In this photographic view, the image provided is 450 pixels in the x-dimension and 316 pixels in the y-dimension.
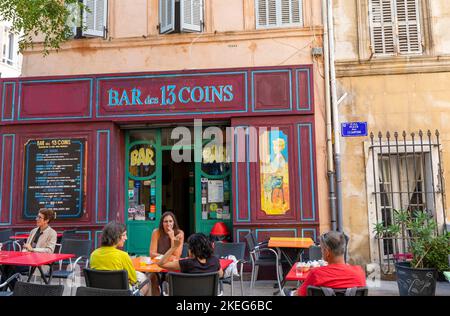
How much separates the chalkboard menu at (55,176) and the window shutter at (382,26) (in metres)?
6.28

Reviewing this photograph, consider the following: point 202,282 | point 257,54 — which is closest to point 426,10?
point 257,54

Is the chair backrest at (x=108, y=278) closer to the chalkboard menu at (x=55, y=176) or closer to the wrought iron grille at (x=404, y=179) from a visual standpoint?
the chalkboard menu at (x=55, y=176)

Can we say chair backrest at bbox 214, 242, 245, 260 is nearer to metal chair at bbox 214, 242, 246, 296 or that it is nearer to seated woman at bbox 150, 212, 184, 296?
metal chair at bbox 214, 242, 246, 296

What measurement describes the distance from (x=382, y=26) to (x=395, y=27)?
26 cm

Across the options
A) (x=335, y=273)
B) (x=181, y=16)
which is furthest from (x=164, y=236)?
(x=181, y=16)

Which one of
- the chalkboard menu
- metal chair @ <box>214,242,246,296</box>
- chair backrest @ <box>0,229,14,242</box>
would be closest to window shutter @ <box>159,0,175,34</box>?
the chalkboard menu

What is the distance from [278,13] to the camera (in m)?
8.47

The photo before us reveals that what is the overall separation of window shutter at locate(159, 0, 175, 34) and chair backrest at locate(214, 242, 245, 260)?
473 cm

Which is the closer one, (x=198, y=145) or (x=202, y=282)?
(x=202, y=282)

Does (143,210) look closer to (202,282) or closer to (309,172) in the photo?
(309,172)

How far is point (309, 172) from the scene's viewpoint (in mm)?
7684

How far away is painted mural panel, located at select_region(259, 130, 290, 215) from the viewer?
25.2 feet

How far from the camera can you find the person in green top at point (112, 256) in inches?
161

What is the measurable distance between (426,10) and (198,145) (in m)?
5.40
